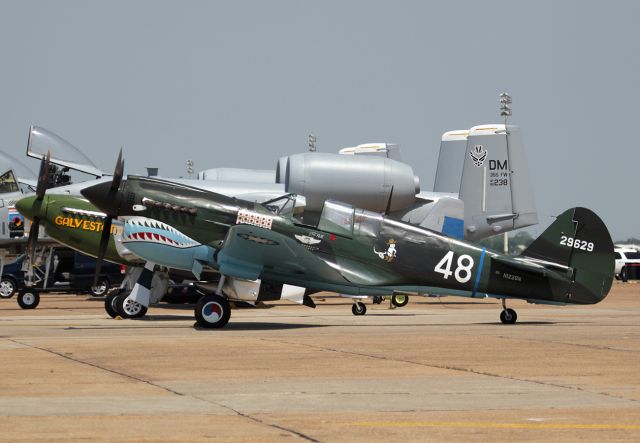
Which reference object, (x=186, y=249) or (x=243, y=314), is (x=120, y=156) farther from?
(x=243, y=314)

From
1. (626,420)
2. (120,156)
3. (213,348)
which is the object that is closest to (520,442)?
(626,420)

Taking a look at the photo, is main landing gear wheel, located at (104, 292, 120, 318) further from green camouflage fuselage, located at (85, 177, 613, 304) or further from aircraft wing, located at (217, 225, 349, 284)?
aircraft wing, located at (217, 225, 349, 284)

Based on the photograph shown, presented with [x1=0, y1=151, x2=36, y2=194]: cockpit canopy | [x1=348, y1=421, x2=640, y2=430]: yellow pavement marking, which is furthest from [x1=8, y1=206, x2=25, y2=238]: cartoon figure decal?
[x1=348, y1=421, x2=640, y2=430]: yellow pavement marking

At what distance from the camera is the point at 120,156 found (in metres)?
18.6

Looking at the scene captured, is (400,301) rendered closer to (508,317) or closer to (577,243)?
(508,317)

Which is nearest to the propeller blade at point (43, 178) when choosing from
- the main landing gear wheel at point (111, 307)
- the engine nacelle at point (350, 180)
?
the main landing gear wheel at point (111, 307)

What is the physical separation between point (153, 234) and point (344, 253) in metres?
3.86

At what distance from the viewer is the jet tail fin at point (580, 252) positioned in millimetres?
19391

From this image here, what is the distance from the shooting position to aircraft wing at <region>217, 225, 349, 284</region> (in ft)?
59.7

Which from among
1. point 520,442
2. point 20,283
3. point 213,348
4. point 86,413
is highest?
point 520,442

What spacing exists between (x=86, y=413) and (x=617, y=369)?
5986 millimetres

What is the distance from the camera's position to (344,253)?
19.1 meters

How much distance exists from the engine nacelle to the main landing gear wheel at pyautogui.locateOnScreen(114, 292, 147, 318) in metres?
11.6

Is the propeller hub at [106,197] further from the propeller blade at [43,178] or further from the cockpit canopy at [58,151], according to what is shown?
the cockpit canopy at [58,151]
